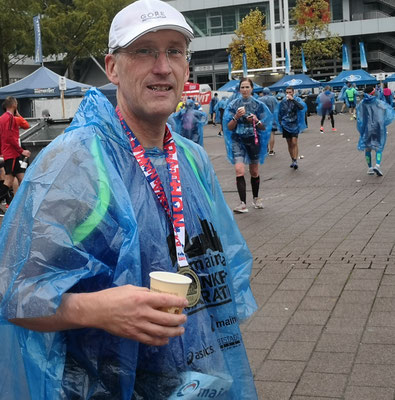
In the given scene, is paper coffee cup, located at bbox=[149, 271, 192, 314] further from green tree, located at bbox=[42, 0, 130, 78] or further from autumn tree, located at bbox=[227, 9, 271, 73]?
autumn tree, located at bbox=[227, 9, 271, 73]

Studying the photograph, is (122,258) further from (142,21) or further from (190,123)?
(190,123)

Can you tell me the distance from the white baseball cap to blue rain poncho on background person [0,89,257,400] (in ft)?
0.73

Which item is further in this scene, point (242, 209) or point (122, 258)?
point (242, 209)

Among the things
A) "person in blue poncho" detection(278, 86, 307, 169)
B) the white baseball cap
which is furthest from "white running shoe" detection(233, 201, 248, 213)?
the white baseball cap

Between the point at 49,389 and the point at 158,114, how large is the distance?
2.62ft

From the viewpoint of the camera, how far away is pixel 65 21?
40812 millimetres

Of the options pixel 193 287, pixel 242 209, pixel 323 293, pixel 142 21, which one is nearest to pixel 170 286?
pixel 193 287

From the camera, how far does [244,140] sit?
10.9m

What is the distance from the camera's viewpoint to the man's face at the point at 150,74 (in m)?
2.00

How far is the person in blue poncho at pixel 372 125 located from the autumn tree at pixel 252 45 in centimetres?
3895

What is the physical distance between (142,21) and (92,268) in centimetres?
69

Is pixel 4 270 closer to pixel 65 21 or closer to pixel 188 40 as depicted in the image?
pixel 188 40

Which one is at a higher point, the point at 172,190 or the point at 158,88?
the point at 158,88

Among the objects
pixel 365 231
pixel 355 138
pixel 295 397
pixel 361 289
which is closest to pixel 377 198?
pixel 365 231
